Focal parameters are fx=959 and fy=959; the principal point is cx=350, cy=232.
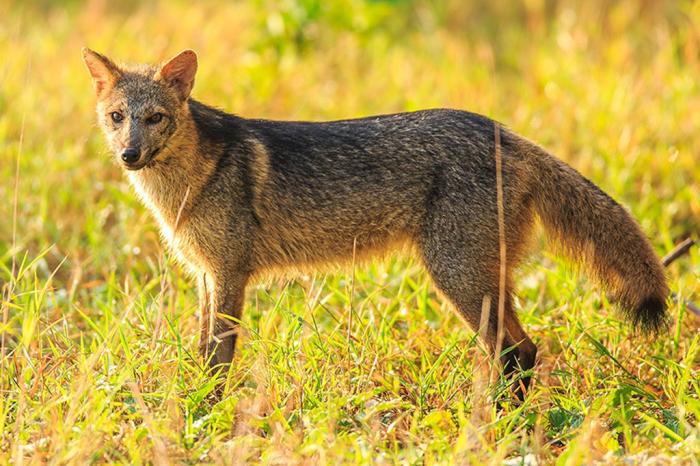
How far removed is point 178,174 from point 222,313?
0.75 m

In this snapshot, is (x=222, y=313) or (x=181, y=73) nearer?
(x=222, y=313)

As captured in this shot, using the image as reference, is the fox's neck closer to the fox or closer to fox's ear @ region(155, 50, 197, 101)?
the fox

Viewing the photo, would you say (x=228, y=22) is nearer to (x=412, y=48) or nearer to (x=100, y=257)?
(x=412, y=48)

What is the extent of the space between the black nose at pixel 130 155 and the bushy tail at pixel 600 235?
6.27ft

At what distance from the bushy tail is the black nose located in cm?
191

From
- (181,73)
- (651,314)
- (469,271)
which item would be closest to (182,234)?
(181,73)

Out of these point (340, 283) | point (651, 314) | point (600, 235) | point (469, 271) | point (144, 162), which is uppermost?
point (144, 162)

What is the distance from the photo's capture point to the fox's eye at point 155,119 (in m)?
4.68

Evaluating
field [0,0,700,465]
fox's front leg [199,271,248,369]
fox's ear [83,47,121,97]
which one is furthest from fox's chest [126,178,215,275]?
fox's ear [83,47,121,97]

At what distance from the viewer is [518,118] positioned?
8094mm

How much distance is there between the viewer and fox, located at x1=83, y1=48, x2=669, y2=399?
15.0ft

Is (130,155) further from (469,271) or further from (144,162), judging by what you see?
(469,271)

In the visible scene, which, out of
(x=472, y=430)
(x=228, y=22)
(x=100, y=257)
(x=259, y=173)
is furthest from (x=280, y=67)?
(x=472, y=430)

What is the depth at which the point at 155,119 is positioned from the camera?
4.70 m
